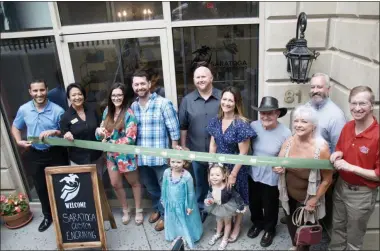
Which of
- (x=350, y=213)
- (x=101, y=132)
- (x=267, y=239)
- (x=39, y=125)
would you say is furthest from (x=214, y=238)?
(x=39, y=125)

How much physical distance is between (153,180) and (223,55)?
1.79 m

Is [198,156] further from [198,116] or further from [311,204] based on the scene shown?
[311,204]

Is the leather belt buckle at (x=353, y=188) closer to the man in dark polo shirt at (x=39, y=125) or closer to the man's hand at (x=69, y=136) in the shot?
the man's hand at (x=69, y=136)

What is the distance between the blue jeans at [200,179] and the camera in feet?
12.2

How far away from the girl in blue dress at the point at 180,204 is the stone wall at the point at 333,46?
1.47 m

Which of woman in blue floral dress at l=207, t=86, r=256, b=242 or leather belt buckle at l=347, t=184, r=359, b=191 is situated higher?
woman in blue floral dress at l=207, t=86, r=256, b=242

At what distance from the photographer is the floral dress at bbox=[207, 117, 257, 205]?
3033mm

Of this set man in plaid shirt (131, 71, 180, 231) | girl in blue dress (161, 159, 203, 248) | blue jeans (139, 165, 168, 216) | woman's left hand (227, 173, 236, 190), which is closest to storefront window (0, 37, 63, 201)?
man in plaid shirt (131, 71, 180, 231)

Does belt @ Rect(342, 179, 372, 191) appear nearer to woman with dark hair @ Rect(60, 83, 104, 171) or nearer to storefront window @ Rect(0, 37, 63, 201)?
woman with dark hair @ Rect(60, 83, 104, 171)

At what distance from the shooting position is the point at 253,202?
349 cm

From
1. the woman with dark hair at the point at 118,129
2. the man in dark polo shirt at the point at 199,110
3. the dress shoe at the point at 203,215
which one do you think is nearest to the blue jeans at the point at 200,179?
the dress shoe at the point at 203,215

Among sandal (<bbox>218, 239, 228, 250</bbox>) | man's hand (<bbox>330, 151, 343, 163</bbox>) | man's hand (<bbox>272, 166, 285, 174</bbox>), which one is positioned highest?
man's hand (<bbox>330, 151, 343, 163</bbox>)

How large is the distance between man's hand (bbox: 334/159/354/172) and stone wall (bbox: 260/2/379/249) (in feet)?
2.13

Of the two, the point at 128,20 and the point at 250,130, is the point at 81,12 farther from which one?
the point at 250,130
